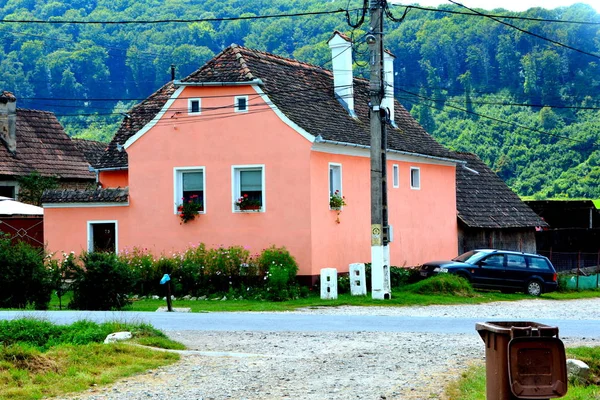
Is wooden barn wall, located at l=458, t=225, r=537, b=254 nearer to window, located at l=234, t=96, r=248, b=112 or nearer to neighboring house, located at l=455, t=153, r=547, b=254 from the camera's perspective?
neighboring house, located at l=455, t=153, r=547, b=254

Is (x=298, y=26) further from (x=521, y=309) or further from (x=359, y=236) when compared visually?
(x=521, y=309)

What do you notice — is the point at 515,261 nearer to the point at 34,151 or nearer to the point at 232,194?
the point at 232,194

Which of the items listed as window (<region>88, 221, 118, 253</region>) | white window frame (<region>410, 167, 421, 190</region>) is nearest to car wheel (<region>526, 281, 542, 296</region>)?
white window frame (<region>410, 167, 421, 190</region>)

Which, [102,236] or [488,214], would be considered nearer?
[102,236]

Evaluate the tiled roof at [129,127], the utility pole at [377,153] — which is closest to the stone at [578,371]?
the utility pole at [377,153]

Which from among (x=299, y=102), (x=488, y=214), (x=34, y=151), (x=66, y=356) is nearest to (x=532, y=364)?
(x=66, y=356)

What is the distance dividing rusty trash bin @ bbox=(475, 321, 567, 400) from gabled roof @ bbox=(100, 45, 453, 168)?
2038 cm

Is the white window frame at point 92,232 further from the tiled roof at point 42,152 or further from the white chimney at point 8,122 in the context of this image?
the white chimney at point 8,122

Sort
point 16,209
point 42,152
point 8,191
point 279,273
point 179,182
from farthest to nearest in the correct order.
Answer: point 42,152
point 8,191
point 16,209
point 179,182
point 279,273

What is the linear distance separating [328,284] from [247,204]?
4248 millimetres

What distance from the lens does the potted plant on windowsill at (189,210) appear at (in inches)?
1252

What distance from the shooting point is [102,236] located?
33.4 metres

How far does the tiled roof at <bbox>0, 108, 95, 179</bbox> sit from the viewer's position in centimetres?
4589

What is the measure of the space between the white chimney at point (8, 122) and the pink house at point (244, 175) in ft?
44.3
